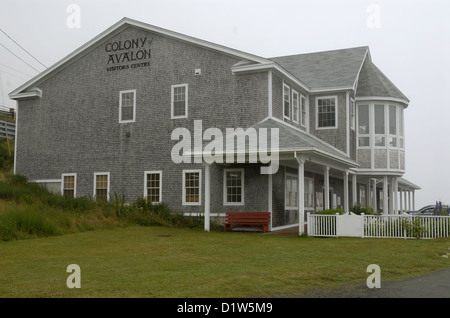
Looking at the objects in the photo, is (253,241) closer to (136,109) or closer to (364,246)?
(364,246)

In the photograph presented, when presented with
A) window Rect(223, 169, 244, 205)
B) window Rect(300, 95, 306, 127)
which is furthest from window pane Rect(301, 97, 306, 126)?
window Rect(223, 169, 244, 205)

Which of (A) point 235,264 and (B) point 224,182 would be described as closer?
(A) point 235,264

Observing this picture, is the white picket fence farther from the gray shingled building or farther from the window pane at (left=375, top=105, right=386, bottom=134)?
the window pane at (left=375, top=105, right=386, bottom=134)

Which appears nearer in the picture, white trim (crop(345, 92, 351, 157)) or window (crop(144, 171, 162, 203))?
window (crop(144, 171, 162, 203))

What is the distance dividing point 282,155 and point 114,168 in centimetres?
1035

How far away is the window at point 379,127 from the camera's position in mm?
28016

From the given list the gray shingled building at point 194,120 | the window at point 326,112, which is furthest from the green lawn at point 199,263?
the window at point 326,112

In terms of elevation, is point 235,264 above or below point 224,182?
below

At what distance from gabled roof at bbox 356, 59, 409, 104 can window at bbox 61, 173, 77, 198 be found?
631 inches

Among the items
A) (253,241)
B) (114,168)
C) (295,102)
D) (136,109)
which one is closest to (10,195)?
(114,168)

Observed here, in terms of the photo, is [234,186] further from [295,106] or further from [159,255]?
[159,255]

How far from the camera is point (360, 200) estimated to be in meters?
33.9

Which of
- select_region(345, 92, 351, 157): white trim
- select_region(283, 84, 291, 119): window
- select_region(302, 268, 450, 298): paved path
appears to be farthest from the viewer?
select_region(345, 92, 351, 157): white trim

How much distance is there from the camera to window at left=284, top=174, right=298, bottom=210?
2358 cm
